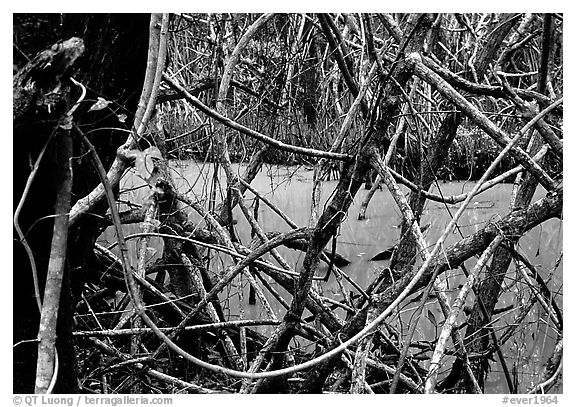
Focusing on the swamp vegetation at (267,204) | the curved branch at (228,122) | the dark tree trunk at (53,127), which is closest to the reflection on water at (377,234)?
the swamp vegetation at (267,204)

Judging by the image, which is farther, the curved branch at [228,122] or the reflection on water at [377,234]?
the reflection on water at [377,234]

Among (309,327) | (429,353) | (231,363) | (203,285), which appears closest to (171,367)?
(231,363)

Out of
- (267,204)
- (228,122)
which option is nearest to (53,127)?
(228,122)

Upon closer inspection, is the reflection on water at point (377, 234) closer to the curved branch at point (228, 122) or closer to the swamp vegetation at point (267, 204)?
the swamp vegetation at point (267, 204)

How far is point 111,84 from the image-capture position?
39.8 inches

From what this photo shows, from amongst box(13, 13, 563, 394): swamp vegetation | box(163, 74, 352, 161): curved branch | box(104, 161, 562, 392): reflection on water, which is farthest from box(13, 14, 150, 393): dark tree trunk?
box(104, 161, 562, 392): reflection on water

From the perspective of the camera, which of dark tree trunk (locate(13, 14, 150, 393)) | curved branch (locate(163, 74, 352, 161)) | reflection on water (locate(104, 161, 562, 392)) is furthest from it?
reflection on water (locate(104, 161, 562, 392))

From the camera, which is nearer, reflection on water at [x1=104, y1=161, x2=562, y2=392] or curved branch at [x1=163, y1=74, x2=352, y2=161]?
curved branch at [x1=163, y1=74, x2=352, y2=161]

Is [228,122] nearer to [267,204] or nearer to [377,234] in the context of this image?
[267,204]

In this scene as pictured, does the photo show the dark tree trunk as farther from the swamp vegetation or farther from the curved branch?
the curved branch

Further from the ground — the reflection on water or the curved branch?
the curved branch

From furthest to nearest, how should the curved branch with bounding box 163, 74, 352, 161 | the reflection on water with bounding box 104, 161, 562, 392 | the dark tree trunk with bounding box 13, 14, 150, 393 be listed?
the reflection on water with bounding box 104, 161, 562, 392 < the curved branch with bounding box 163, 74, 352, 161 < the dark tree trunk with bounding box 13, 14, 150, 393

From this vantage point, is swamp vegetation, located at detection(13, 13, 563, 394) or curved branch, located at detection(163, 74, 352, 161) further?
curved branch, located at detection(163, 74, 352, 161)
